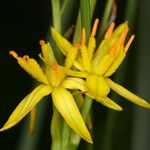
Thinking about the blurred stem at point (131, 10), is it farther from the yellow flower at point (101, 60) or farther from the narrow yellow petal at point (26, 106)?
the narrow yellow petal at point (26, 106)

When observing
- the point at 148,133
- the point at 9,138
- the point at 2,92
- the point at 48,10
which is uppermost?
the point at 48,10

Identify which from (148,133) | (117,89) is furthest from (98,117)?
(117,89)

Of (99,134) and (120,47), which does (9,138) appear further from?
(120,47)

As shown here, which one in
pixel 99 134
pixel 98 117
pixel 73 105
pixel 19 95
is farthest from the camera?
pixel 19 95

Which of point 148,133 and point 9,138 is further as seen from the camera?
point 9,138

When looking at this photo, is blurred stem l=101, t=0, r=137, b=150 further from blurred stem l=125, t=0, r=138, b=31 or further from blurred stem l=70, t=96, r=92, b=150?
blurred stem l=70, t=96, r=92, b=150

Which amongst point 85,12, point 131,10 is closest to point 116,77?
point 131,10

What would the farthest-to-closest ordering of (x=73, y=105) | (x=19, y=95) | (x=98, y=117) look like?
(x=19, y=95)
(x=98, y=117)
(x=73, y=105)
